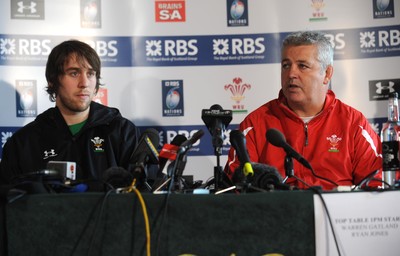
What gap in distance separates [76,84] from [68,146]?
32cm

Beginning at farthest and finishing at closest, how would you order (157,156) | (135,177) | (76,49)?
(76,49)
(157,156)
(135,177)

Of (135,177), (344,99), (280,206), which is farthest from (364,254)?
(344,99)

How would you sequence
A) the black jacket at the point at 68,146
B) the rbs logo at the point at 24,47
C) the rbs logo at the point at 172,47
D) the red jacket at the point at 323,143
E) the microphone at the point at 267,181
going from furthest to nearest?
the rbs logo at the point at 172,47 → the rbs logo at the point at 24,47 → the black jacket at the point at 68,146 → the red jacket at the point at 323,143 → the microphone at the point at 267,181

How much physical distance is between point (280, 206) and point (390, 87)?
7.70 feet

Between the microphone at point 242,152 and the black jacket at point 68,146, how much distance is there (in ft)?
3.81

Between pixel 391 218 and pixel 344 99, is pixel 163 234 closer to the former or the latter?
pixel 391 218

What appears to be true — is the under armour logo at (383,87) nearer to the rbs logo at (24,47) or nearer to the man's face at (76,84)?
the man's face at (76,84)

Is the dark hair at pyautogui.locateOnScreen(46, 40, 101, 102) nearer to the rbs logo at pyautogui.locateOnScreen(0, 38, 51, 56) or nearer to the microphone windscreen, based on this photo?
the rbs logo at pyautogui.locateOnScreen(0, 38, 51, 56)

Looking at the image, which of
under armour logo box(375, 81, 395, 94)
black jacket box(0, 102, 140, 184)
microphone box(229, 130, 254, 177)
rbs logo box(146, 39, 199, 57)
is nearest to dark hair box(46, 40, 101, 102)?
black jacket box(0, 102, 140, 184)

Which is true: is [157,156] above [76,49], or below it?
below

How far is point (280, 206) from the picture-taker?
4.33ft

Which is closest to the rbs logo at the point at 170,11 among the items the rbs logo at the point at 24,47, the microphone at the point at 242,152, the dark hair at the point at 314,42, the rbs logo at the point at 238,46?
the rbs logo at the point at 238,46

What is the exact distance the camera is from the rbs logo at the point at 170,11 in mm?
3453

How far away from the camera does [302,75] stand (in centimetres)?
260
